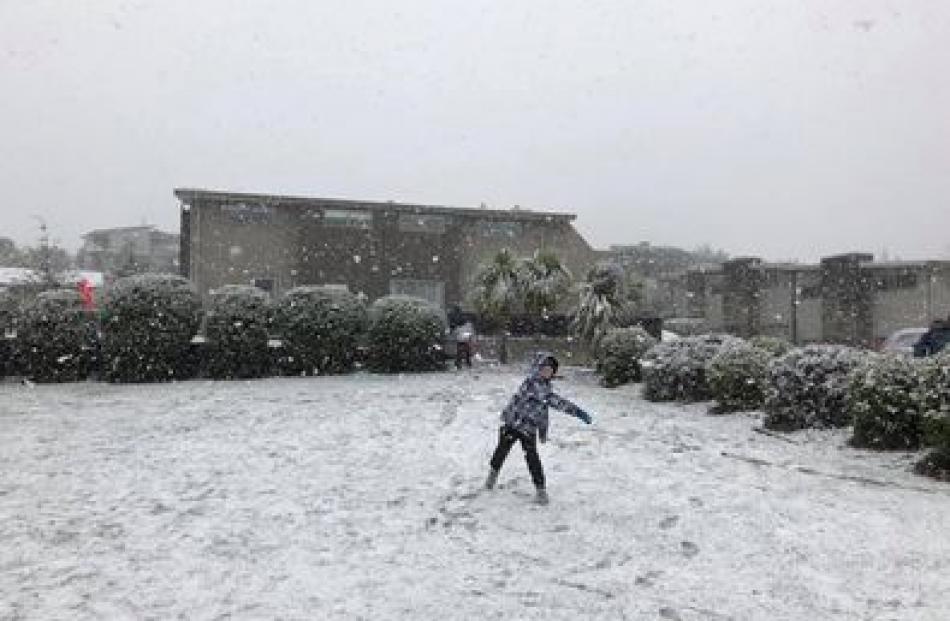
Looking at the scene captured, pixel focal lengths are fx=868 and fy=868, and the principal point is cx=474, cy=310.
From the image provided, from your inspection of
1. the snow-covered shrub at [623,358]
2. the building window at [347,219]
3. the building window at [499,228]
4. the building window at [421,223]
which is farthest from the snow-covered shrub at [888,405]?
the building window at [347,219]

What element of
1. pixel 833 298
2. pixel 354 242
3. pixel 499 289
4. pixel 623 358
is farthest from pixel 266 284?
pixel 833 298

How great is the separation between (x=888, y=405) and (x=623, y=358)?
753 cm

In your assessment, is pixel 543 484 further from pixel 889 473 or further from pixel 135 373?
pixel 135 373

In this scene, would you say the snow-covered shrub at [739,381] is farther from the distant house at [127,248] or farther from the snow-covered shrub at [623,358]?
the distant house at [127,248]

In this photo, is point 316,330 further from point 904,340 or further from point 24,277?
point 24,277

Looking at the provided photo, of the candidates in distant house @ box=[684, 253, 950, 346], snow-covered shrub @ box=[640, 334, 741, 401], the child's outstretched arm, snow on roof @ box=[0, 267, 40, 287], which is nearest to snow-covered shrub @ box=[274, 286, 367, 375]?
snow-covered shrub @ box=[640, 334, 741, 401]

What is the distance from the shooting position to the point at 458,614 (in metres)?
5.86

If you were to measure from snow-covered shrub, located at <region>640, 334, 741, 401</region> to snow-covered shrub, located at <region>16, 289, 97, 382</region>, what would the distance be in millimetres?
11061

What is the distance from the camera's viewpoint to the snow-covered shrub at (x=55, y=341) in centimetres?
1722

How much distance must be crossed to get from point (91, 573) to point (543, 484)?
410cm

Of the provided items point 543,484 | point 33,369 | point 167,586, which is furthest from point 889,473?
point 33,369

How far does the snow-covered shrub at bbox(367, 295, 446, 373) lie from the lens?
→ 725 inches

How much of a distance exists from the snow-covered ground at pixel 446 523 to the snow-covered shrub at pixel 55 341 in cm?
470

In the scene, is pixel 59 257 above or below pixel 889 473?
above
